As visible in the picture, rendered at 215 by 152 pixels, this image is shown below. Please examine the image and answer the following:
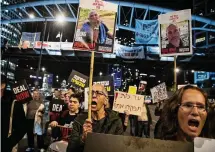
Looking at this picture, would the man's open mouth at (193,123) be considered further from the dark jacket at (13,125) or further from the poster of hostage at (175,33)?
the poster of hostage at (175,33)

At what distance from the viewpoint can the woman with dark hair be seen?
2.39 meters

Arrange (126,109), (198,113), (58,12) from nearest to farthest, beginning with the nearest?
(198,113)
(126,109)
(58,12)

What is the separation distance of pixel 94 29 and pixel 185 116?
2.40 metres

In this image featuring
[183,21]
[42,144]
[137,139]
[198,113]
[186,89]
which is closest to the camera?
[137,139]

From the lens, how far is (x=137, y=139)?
1788 mm

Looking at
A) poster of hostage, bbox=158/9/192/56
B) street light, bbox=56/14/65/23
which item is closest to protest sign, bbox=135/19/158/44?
street light, bbox=56/14/65/23

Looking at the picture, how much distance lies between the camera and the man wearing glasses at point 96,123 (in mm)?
3577

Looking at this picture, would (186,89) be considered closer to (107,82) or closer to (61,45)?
(107,82)

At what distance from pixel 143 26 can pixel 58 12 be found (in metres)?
12.1

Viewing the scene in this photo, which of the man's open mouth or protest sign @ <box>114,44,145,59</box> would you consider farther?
protest sign @ <box>114,44,145,59</box>

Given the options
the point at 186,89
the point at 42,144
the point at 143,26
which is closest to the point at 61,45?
the point at 143,26

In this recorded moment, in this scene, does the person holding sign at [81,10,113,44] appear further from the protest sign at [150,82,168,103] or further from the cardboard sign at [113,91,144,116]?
the protest sign at [150,82,168,103]

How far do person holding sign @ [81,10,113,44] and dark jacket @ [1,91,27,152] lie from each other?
1.53m

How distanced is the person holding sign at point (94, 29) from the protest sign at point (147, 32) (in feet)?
61.0
